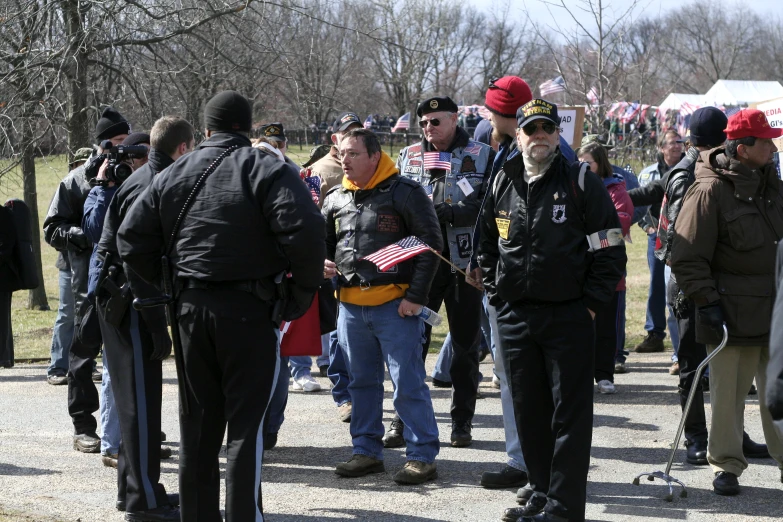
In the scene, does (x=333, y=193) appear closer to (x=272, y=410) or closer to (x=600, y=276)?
(x=272, y=410)

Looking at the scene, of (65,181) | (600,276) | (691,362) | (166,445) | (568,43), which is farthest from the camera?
(568,43)

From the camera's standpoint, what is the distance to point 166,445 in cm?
673

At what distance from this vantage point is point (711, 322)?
530cm

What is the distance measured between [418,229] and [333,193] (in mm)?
662

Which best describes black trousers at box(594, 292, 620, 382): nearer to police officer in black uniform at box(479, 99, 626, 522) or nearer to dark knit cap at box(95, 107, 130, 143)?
police officer in black uniform at box(479, 99, 626, 522)

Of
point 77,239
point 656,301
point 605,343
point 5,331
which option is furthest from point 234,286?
point 656,301

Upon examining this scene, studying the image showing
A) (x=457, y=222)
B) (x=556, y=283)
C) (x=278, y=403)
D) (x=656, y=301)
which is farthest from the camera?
(x=656, y=301)

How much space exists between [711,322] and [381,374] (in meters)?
1.99

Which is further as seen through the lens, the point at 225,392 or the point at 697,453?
the point at 697,453

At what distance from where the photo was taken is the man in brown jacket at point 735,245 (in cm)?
532

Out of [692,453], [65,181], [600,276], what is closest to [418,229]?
[600,276]

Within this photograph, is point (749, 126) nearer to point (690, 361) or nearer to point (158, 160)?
point (690, 361)

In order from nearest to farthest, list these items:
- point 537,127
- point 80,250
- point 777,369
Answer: point 777,369 < point 537,127 < point 80,250

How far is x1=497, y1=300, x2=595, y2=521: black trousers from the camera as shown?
473 centimetres
